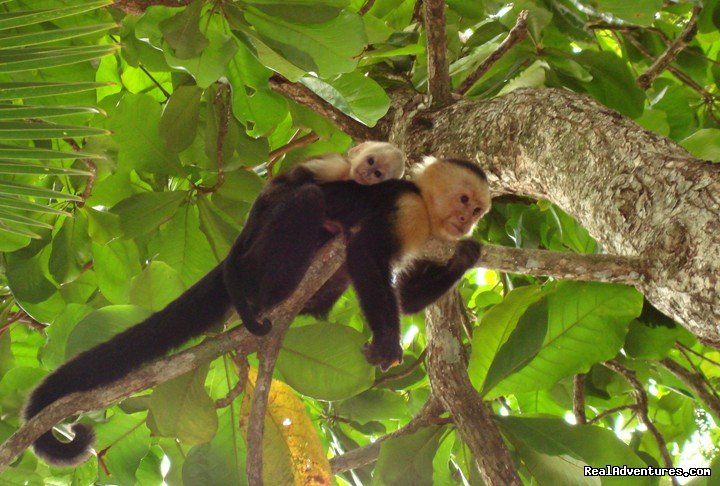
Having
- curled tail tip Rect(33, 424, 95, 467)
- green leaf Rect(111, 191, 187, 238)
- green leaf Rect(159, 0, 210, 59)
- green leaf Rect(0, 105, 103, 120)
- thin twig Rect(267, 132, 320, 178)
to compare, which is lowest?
curled tail tip Rect(33, 424, 95, 467)

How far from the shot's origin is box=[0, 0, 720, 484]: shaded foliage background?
1.78 m

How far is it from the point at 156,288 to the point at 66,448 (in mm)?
510

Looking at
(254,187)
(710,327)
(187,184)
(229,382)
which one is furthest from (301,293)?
(710,327)

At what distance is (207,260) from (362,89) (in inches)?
31.3

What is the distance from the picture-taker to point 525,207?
8.59ft

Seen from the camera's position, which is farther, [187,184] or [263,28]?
[187,184]

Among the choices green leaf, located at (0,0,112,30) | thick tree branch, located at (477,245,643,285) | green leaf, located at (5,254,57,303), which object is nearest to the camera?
green leaf, located at (0,0,112,30)

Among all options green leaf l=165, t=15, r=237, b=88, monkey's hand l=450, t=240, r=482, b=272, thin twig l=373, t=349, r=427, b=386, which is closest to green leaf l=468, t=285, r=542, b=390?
monkey's hand l=450, t=240, r=482, b=272

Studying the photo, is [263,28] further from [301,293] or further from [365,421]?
[365,421]

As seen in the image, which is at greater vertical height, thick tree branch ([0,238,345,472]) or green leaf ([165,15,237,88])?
green leaf ([165,15,237,88])

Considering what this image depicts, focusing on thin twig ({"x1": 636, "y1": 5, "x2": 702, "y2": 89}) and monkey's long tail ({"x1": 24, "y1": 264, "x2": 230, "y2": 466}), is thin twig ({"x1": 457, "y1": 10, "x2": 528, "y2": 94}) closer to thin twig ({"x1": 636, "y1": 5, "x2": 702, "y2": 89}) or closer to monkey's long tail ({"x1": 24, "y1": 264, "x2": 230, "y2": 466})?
thin twig ({"x1": 636, "y1": 5, "x2": 702, "y2": 89})

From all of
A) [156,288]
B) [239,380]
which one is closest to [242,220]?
[156,288]

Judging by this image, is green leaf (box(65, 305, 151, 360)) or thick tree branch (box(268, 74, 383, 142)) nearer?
green leaf (box(65, 305, 151, 360))

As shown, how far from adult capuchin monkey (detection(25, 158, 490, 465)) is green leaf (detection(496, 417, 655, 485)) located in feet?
1.45
